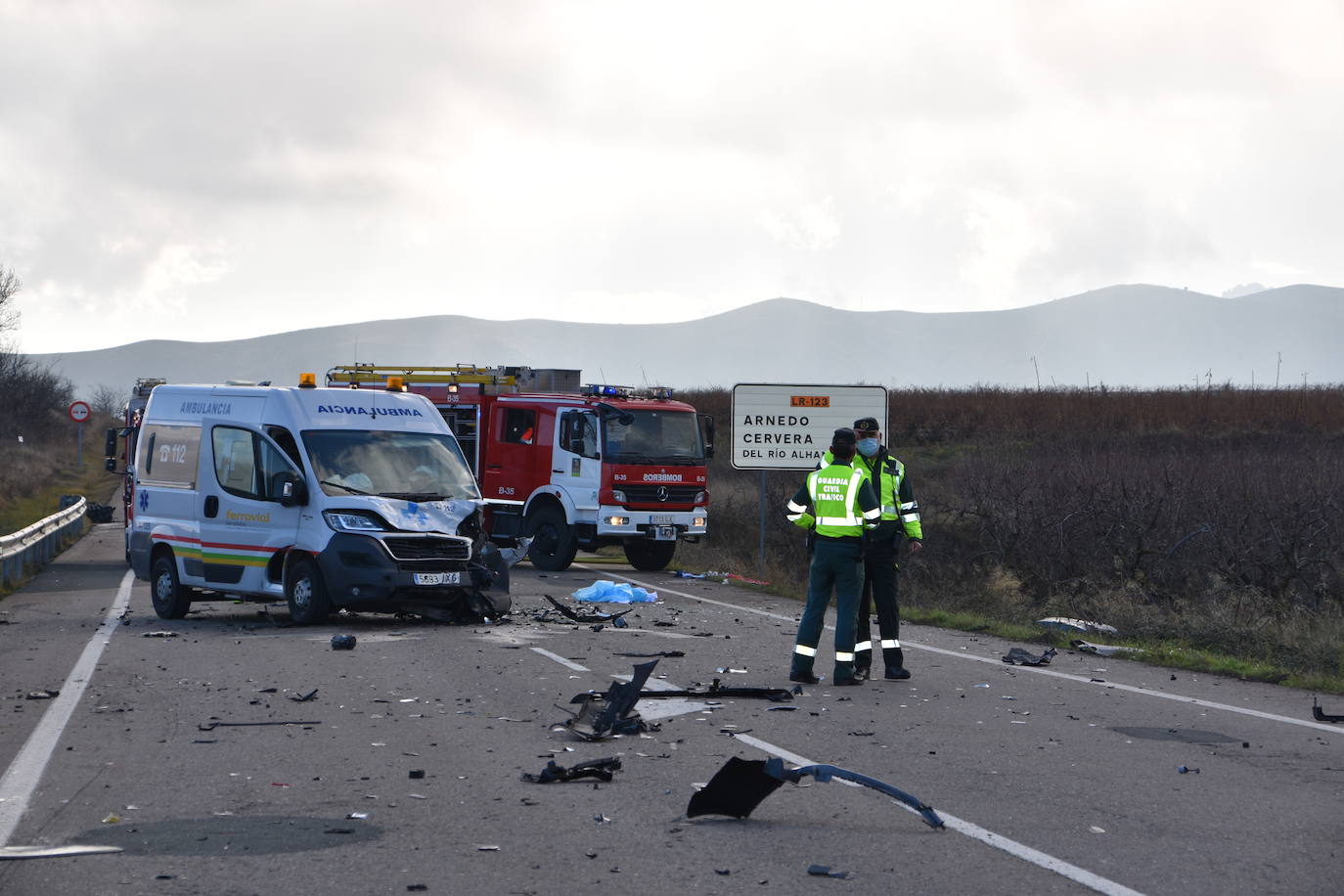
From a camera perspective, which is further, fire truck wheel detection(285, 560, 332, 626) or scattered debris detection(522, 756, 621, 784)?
fire truck wheel detection(285, 560, 332, 626)

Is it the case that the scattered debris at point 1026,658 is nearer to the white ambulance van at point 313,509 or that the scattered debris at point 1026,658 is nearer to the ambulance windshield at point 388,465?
the white ambulance van at point 313,509

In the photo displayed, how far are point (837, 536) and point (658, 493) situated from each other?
12340 mm

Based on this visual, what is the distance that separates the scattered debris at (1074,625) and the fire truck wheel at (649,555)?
1007 cm

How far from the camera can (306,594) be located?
15719 mm

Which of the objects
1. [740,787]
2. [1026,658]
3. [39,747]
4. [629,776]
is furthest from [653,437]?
[740,787]

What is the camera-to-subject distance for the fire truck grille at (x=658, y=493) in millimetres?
23828

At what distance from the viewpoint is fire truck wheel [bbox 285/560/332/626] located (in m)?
15.6

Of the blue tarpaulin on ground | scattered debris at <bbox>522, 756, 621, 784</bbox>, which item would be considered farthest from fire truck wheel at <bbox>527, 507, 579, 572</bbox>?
scattered debris at <bbox>522, 756, 621, 784</bbox>

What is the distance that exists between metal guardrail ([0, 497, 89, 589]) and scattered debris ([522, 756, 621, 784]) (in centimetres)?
1580

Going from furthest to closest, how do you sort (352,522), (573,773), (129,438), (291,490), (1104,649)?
1. (129,438)
2. (291,490)
3. (352,522)
4. (1104,649)
5. (573,773)

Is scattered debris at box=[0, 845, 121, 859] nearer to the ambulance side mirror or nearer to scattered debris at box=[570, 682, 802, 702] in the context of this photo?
scattered debris at box=[570, 682, 802, 702]

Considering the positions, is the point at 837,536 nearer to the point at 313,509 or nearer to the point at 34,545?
the point at 313,509

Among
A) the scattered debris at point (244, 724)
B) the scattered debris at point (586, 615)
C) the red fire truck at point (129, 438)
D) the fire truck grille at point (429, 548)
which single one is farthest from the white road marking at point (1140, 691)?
the red fire truck at point (129, 438)

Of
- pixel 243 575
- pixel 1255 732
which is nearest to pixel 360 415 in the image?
pixel 243 575
